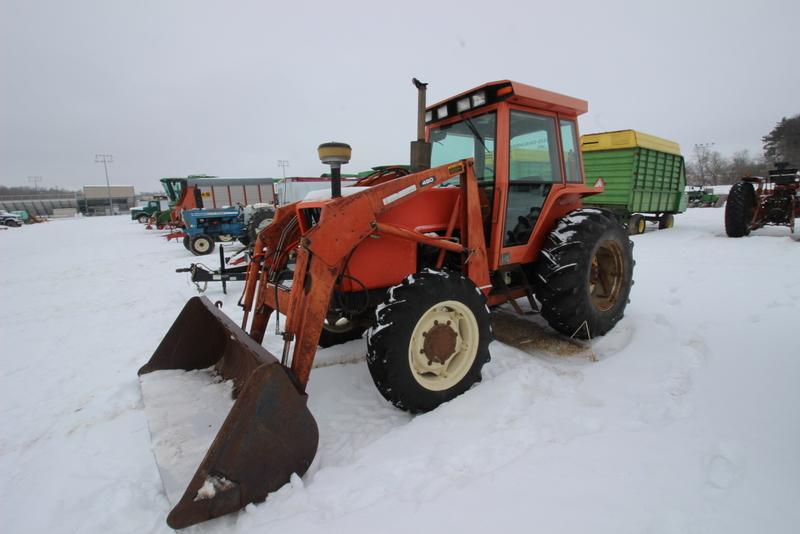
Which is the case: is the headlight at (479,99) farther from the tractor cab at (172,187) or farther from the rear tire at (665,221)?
the tractor cab at (172,187)

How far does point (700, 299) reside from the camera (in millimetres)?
4504

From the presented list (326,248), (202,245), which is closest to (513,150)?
(326,248)

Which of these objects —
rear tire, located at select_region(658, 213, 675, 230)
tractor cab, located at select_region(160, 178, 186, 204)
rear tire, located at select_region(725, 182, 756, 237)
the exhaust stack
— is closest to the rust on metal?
the exhaust stack

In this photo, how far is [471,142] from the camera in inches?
145

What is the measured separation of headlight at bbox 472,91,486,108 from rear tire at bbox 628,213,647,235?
35.3 ft

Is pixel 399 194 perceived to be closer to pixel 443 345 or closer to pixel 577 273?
pixel 443 345

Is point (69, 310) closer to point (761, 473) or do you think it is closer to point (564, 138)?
point (564, 138)

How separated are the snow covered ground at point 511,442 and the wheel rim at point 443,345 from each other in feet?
0.63

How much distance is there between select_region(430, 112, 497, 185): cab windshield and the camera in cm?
345

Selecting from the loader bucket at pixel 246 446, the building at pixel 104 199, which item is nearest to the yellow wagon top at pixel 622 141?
the loader bucket at pixel 246 446

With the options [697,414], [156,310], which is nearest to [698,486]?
[697,414]

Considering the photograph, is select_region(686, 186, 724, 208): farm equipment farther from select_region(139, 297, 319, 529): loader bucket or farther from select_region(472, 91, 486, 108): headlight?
select_region(139, 297, 319, 529): loader bucket

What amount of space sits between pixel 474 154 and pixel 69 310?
20.7 ft

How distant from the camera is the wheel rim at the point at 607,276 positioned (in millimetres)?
3979
